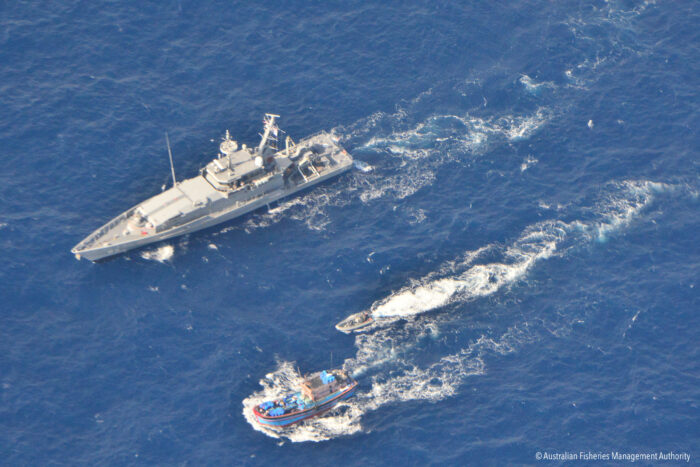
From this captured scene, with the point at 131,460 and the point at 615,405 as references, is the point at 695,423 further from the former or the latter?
the point at 131,460

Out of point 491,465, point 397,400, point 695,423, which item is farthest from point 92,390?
point 695,423

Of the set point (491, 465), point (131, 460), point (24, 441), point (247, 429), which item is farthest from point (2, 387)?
point (491, 465)

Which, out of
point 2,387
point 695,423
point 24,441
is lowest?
point 695,423

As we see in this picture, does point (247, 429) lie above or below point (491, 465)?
above

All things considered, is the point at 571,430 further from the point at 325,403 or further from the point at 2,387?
the point at 2,387

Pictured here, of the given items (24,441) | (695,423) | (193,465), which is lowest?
(695,423)

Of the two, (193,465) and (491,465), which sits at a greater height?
(193,465)

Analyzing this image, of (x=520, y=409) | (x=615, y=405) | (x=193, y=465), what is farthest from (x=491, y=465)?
(x=193, y=465)
